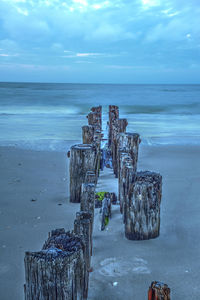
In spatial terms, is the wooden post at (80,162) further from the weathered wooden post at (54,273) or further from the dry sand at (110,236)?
the weathered wooden post at (54,273)

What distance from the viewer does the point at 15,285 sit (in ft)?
9.71

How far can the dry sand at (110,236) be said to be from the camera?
2.85 metres

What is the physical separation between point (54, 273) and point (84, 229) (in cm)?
87

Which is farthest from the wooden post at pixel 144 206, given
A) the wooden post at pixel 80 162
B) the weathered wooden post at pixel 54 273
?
the weathered wooden post at pixel 54 273

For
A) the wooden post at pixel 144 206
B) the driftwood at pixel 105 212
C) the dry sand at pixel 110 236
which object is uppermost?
the wooden post at pixel 144 206

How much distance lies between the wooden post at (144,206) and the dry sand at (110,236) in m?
0.15

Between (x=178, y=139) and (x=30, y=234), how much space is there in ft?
31.1

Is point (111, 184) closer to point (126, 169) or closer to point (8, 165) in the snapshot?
point (126, 169)

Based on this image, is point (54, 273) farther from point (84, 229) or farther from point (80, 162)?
point (80, 162)

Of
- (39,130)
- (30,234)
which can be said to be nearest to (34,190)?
(30,234)

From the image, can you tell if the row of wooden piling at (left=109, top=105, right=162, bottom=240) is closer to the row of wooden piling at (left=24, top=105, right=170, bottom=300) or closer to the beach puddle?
the row of wooden piling at (left=24, top=105, right=170, bottom=300)

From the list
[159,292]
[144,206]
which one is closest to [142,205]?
[144,206]

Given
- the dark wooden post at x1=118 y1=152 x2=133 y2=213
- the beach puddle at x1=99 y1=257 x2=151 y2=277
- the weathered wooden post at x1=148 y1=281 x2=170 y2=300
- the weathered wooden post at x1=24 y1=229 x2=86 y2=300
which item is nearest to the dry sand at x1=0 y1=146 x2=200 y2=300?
the beach puddle at x1=99 y1=257 x2=151 y2=277

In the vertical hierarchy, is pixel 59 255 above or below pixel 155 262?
above
